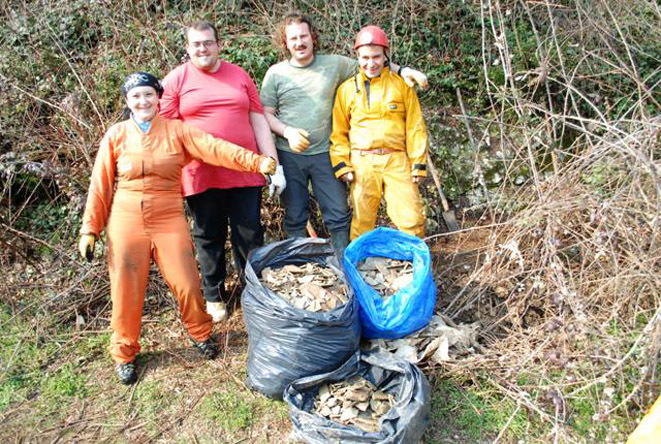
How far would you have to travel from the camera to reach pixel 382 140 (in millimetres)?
3582

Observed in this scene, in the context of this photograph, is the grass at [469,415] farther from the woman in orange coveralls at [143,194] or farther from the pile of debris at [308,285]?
the woman in orange coveralls at [143,194]

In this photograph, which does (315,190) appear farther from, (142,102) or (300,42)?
(142,102)

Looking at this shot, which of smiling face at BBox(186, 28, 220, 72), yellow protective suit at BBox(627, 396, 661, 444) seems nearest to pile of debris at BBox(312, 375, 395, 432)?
yellow protective suit at BBox(627, 396, 661, 444)

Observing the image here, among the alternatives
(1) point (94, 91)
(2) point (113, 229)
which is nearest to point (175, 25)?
(1) point (94, 91)

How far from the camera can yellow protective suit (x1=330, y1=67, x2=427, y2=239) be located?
357 cm

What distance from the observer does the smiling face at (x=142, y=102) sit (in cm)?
297

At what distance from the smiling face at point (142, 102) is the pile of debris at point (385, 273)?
4.97 feet

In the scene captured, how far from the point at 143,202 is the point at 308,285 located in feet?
3.34

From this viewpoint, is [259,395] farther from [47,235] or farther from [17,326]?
[47,235]

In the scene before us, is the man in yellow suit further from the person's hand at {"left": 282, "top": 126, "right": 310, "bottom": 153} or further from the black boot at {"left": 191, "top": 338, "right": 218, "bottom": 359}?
the black boot at {"left": 191, "top": 338, "right": 218, "bottom": 359}

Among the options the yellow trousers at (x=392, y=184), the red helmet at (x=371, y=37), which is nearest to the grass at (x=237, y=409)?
the yellow trousers at (x=392, y=184)

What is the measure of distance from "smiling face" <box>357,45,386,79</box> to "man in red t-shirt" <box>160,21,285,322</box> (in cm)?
71

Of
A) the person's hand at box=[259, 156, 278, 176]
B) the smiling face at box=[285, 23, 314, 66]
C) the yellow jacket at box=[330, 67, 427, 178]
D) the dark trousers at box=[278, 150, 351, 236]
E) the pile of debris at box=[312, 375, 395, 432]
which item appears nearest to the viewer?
the pile of debris at box=[312, 375, 395, 432]

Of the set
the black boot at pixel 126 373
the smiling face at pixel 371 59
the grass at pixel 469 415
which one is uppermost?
the smiling face at pixel 371 59
